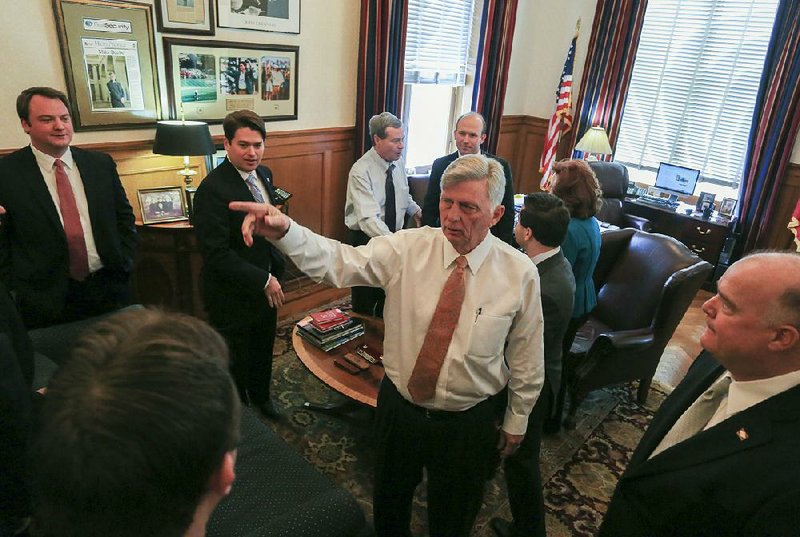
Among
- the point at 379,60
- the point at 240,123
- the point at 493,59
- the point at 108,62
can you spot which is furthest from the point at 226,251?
the point at 493,59

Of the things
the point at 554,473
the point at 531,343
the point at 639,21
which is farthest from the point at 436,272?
the point at 639,21

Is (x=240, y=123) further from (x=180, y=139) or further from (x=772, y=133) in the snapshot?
(x=772, y=133)

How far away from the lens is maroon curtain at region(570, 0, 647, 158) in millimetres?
5262

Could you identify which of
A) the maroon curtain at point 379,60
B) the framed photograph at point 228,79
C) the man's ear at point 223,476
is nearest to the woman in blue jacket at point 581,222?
the man's ear at point 223,476

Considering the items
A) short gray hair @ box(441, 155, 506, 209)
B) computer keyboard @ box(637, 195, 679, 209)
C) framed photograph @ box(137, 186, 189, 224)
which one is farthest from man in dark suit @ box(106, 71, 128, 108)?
computer keyboard @ box(637, 195, 679, 209)

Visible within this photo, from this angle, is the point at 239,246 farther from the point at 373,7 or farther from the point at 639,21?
the point at 639,21

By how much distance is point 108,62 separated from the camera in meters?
2.91

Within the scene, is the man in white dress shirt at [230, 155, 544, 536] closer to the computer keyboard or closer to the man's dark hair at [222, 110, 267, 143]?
the man's dark hair at [222, 110, 267, 143]

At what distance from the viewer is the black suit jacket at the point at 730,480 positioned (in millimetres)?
1003

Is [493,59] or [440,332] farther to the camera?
[493,59]

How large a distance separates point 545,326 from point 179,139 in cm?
241

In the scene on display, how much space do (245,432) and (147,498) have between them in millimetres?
1229

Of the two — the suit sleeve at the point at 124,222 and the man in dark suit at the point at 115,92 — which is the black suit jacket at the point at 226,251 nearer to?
the suit sleeve at the point at 124,222

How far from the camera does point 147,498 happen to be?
22.5 inches
